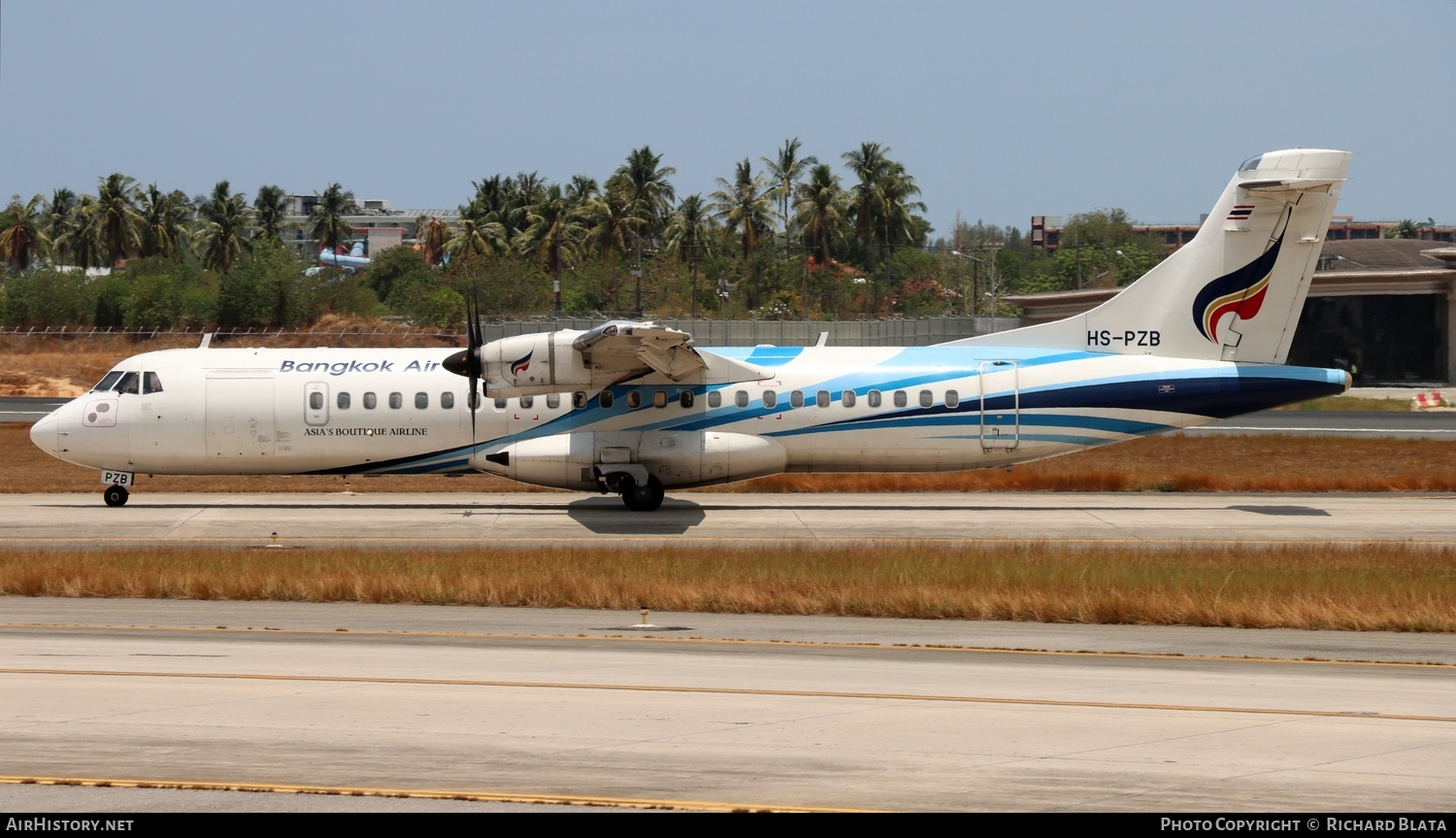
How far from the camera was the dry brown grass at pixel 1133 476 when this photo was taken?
32750mm

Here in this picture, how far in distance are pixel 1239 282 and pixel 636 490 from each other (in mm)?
12333

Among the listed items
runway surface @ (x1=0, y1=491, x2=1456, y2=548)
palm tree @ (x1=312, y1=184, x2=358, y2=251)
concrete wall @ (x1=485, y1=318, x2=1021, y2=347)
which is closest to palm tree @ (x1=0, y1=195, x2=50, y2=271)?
palm tree @ (x1=312, y1=184, x2=358, y2=251)

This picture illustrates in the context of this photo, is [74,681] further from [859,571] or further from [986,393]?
[986,393]

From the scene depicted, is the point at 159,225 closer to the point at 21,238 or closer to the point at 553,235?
the point at 21,238

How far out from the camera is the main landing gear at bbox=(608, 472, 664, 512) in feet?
87.4

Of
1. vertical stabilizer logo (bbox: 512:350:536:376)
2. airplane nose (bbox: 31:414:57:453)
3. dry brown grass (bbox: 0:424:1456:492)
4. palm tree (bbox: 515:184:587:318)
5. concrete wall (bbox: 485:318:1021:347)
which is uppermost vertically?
palm tree (bbox: 515:184:587:318)

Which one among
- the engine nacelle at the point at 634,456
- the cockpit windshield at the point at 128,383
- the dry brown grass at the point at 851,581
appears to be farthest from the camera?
the cockpit windshield at the point at 128,383

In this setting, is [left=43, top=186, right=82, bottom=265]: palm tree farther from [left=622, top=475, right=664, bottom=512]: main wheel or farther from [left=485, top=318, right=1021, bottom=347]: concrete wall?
[left=622, top=475, right=664, bottom=512]: main wheel

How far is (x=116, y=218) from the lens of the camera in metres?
115

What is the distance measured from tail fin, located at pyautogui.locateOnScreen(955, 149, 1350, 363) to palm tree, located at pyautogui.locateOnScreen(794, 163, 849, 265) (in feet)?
263

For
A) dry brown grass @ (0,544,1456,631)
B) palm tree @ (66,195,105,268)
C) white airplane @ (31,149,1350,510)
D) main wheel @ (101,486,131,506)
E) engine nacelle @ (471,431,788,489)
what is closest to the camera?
dry brown grass @ (0,544,1456,631)

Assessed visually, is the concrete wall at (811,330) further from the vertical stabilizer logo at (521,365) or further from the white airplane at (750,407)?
the vertical stabilizer logo at (521,365)

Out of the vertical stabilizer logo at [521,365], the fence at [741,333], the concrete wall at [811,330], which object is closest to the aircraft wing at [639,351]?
the vertical stabilizer logo at [521,365]

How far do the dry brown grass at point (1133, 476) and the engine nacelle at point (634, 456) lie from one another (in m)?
6.06
